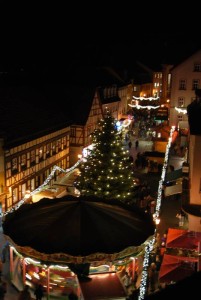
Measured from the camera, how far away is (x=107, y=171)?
75.2 feet

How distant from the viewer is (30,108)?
3212cm

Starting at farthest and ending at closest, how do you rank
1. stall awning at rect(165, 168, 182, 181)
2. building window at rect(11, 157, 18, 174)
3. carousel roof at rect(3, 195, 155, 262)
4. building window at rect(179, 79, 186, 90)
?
building window at rect(179, 79, 186, 90) < stall awning at rect(165, 168, 182, 181) < building window at rect(11, 157, 18, 174) < carousel roof at rect(3, 195, 155, 262)

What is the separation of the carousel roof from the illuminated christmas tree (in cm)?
657

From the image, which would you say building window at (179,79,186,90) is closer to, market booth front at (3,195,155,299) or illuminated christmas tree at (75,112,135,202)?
illuminated christmas tree at (75,112,135,202)

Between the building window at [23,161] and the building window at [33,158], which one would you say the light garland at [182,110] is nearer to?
the building window at [33,158]

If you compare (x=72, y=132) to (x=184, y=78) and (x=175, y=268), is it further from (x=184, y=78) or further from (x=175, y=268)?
(x=175, y=268)

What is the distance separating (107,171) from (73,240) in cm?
948

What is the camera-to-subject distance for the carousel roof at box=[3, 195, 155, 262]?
13.5 m

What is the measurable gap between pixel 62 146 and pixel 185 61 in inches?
853

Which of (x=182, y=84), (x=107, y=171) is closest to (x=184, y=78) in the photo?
(x=182, y=84)

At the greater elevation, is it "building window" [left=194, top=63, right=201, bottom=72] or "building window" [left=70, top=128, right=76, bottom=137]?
"building window" [left=194, top=63, right=201, bottom=72]

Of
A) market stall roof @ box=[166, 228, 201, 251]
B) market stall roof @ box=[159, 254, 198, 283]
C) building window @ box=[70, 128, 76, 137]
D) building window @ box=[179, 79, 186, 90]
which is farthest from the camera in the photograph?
building window @ box=[179, 79, 186, 90]

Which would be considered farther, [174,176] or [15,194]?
[174,176]

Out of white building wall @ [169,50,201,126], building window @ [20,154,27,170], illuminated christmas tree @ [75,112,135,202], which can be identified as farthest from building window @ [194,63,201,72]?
building window @ [20,154,27,170]
